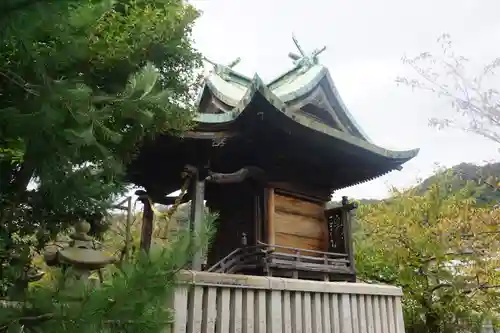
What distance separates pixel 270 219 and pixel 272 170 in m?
0.78

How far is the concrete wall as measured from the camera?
402 centimetres

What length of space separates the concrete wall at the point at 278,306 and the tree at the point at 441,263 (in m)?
5.47

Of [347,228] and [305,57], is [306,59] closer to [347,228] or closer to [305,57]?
[305,57]

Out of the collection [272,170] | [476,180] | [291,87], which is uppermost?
[476,180]

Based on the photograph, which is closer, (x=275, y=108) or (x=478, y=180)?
(x=275, y=108)

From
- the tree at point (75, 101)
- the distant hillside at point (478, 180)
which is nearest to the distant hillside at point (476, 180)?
the distant hillside at point (478, 180)

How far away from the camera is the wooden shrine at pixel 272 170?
5457mm

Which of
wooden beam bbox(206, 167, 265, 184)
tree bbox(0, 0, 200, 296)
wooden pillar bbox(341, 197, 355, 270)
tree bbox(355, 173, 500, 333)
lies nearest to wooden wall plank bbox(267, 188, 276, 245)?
wooden beam bbox(206, 167, 265, 184)

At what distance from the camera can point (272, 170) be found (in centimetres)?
648

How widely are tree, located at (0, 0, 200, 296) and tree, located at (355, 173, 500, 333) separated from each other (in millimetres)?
8153

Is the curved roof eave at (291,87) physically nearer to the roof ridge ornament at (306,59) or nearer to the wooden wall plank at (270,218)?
the roof ridge ornament at (306,59)

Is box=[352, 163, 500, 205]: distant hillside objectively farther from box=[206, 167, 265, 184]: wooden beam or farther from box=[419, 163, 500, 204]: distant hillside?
box=[206, 167, 265, 184]: wooden beam

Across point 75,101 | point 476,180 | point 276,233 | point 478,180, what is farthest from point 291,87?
point 476,180

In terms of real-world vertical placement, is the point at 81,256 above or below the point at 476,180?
below
